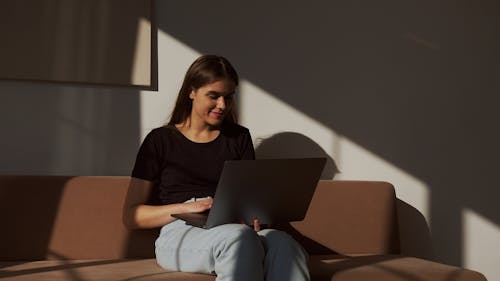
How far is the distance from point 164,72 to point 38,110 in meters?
0.59

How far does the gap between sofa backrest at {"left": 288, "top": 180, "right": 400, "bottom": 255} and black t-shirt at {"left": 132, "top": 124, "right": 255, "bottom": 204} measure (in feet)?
1.61

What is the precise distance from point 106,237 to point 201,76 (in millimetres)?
767

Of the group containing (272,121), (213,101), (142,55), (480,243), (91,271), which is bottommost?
(480,243)

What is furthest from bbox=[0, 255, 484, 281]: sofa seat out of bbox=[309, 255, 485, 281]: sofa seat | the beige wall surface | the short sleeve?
the beige wall surface

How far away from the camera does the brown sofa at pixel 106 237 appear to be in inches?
106

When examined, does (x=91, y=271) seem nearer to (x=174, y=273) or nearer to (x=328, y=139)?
(x=174, y=273)

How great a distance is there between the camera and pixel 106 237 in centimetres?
297

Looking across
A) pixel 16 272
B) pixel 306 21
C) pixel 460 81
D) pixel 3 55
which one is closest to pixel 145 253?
pixel 16 272

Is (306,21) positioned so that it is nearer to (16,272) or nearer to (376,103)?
Result: (376,103)

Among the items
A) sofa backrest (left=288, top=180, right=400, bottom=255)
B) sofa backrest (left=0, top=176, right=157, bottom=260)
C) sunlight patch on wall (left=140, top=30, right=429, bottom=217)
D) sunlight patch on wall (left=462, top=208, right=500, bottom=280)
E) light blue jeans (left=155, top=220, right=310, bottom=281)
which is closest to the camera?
light blue jeans (left=155, top=220, right=310, bottom=281)

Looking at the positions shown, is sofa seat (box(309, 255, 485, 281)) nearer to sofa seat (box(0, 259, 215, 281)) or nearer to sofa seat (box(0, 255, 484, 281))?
sofa seat (box(0, 255, 484, 281))

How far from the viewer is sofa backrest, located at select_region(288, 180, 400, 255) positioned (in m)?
3.22

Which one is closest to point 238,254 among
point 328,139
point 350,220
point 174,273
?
point 174,273

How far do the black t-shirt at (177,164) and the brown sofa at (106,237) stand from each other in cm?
19
